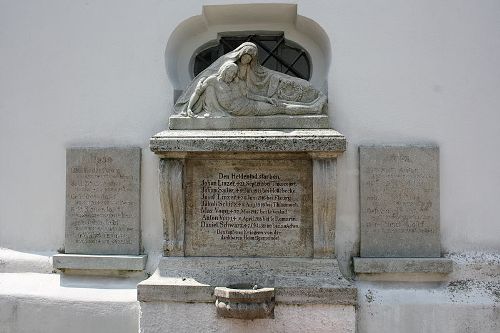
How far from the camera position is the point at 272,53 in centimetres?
550

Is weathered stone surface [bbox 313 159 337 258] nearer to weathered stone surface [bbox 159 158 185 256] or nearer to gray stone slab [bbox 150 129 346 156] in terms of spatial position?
gray stone slab [bbox 150 129 346 156]

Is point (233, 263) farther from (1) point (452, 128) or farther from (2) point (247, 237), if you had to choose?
(1) point (452, 128)

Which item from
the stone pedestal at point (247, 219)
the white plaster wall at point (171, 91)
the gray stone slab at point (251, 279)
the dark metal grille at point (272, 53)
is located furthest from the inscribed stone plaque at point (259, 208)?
the dark metal grille at point (272, 53)

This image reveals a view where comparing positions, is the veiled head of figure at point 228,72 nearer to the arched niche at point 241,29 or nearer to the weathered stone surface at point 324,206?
the arched niche at point 241,29

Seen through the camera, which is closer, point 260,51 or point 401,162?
point 401,162

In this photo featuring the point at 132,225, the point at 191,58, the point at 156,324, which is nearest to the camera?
the point at 156,324

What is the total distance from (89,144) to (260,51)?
203 cm

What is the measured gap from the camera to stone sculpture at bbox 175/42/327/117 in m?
4.82

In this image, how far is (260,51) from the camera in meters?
5.54

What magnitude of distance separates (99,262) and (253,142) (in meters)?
1.90

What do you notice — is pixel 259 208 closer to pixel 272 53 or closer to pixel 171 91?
pixel 171 91

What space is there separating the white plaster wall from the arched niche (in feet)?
0.40

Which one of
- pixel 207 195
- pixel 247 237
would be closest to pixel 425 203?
pixel 247 237

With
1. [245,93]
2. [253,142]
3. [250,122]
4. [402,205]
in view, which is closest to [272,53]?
[245,93]
